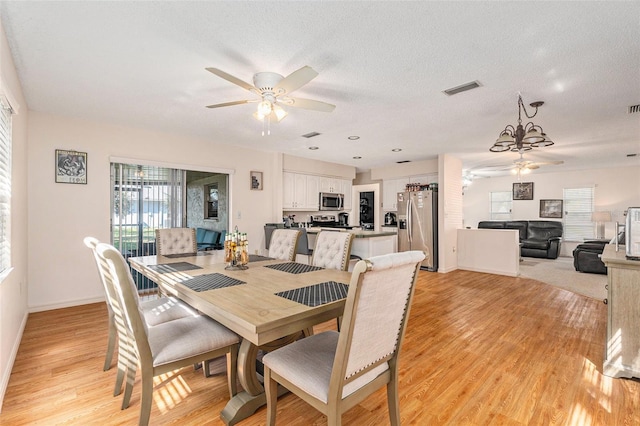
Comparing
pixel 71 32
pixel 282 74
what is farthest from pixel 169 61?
pixel 282 74

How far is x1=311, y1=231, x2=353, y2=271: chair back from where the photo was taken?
2.74 metres

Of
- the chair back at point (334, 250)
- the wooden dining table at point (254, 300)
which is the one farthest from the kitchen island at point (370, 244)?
the wooden dining table at point (254, 300)

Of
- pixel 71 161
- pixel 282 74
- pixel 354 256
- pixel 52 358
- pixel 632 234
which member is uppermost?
pixel 282 74

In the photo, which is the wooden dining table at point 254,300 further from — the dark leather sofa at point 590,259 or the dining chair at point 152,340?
the dark leather sofa at point 590,259

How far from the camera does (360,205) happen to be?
27.8 ft

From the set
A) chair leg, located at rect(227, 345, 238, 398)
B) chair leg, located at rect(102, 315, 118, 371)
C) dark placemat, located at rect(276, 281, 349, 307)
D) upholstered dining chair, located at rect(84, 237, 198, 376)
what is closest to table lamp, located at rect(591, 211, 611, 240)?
dark placemat, located at rect(276, 281, 349, 307)

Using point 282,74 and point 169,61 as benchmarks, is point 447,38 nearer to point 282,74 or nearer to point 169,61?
point 282,74

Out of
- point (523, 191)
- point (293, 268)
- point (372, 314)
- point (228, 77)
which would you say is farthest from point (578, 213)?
point (228, 77)

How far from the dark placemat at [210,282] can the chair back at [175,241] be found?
1409mm

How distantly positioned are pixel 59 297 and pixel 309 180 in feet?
14.7

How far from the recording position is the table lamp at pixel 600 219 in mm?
7079

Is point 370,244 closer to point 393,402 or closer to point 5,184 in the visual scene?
point 393,402

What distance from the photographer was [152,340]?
167 cm

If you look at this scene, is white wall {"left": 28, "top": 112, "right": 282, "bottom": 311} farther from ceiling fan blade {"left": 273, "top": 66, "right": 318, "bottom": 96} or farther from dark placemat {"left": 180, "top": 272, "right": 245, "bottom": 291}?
ceiling fan blade {"left": 273, "top": 66, "right": 318, "bottom": 96}
